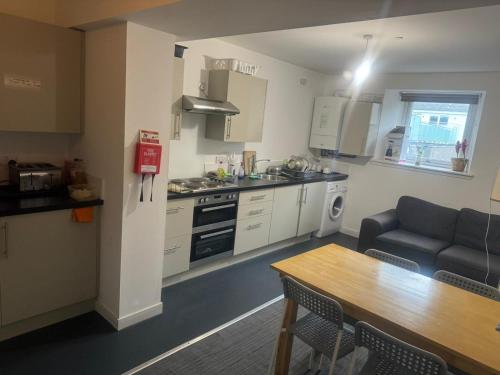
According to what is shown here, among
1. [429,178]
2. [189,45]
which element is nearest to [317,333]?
[189,45]

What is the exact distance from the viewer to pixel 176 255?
3.11 metres

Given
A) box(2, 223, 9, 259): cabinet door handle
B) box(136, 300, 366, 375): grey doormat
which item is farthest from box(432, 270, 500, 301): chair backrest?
box(2, 223, 9, 259): cabinet door handle

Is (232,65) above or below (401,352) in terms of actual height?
above

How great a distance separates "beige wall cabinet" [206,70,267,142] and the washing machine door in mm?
1744

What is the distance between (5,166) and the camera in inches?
101

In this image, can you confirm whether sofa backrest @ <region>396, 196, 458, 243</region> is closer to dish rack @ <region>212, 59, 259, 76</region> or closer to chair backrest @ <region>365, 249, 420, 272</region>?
chair backrest @ <region>365, 249, 420, 272</region>

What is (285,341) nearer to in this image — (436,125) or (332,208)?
(332,208)

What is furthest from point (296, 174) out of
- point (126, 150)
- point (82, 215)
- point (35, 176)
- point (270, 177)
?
point (35, 176)

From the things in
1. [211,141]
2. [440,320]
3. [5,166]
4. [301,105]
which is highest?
[301,105]

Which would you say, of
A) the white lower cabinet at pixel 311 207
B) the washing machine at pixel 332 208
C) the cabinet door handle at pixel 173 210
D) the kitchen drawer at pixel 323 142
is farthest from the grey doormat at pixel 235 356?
the kitchen drawer at pixel 323 142

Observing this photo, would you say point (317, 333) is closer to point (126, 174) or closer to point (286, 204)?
point (126, 174)

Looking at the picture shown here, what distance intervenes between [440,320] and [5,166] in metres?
2.98

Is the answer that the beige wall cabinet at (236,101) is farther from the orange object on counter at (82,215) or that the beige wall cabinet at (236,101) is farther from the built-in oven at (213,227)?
the orange object on counter at (82,215)

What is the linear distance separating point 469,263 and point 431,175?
4.64 ft
